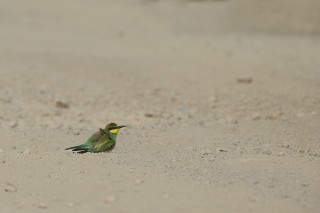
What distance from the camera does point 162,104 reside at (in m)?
11.6

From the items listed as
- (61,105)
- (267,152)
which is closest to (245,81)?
(61,105)

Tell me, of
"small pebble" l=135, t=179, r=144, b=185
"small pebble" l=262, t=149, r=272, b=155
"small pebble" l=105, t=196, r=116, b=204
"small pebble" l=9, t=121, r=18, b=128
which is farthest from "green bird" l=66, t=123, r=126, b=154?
"small pebble" l=9, t=121, r=18, b=128

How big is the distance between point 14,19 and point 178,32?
3888mm

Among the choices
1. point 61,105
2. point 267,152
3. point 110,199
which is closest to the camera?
point 110,199

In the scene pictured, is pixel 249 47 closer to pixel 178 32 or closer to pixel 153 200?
pixel 178 32

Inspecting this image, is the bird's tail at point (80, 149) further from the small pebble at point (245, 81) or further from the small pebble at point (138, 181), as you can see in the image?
the small pebble at point (245, 81)

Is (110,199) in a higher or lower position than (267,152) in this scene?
higher

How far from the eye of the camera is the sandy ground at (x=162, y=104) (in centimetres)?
599

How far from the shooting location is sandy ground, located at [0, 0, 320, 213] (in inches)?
236

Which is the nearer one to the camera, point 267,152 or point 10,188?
point 10,188

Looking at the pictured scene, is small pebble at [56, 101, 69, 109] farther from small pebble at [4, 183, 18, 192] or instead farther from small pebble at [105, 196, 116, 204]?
small pebble at [105, 196, 116, 204]

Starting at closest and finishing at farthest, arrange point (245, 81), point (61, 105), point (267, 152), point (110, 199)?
point (110, 199) → point (267, 152) → point (61, 105) → point (245, 81)

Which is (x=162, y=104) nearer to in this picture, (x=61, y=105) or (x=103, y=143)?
(x=61, y=105)

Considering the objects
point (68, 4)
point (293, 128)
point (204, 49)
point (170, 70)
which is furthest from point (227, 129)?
point (68, 4)
